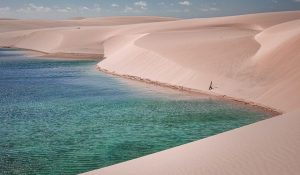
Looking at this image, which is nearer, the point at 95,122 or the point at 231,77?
the point at 95,122

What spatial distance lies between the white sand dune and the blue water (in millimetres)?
2406

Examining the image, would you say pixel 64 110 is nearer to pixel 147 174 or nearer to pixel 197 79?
pixel 197 79

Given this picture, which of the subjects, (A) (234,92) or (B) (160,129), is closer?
(B) (160,129)

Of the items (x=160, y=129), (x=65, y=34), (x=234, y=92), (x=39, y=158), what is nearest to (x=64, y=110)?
(x=160, y=129)

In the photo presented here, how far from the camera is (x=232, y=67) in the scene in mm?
27000

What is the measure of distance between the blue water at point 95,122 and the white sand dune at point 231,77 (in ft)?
7.89

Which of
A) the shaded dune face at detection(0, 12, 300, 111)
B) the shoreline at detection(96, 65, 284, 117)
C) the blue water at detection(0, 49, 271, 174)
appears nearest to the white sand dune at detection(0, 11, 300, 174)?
the shaded dune face at detection(0, 12, 300, 111)

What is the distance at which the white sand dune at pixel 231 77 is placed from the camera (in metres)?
8.86

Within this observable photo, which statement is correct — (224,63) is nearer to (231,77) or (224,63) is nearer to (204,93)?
(231,77)

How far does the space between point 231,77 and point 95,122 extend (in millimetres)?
11054

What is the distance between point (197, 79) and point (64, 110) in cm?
994

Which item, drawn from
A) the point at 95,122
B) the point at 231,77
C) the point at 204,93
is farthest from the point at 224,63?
the point at 95,122

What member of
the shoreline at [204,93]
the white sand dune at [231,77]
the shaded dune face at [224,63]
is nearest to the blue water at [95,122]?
the shoreline at [204,93]

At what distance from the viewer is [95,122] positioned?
1769 cm
